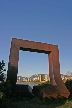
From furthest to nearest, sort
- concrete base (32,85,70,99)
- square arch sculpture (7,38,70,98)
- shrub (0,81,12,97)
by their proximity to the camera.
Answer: square arch sculpture (7,38,70,98), concrete base (32,85,70,99), shrub (0,81,12,97)

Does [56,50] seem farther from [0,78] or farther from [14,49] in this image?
[0,78]

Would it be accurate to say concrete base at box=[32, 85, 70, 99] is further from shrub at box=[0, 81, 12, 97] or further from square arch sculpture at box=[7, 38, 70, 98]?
shrub at box=[0, 81, 12, 97]

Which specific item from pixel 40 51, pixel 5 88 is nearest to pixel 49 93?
pixel 40 51

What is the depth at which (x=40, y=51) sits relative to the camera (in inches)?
632

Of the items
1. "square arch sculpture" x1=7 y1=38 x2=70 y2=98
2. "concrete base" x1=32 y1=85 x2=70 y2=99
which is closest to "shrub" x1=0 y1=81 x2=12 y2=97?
"square arch sculpture" x1=7 y1=38 x2=70 y2=98

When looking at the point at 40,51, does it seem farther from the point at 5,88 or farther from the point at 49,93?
the point at 5,88

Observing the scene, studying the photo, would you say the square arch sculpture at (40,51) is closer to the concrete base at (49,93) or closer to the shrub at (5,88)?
the concrete base at (49,93)

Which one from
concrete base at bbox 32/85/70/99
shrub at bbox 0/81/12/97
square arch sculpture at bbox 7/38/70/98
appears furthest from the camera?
square arch sculpture at bbox 7/38/70/98

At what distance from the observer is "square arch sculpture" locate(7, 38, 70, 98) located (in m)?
14.5

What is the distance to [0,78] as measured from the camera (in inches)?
439

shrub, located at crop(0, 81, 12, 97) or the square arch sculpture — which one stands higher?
the square arch sculpture

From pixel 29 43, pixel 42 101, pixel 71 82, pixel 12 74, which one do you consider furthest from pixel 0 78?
pixel 71 82

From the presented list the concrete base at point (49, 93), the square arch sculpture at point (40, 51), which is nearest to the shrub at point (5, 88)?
the square arch sculpture at point (40, 51)

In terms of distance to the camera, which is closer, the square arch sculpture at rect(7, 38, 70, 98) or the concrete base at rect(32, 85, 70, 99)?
the concrete base at rect(32, 85, 70, 99)
